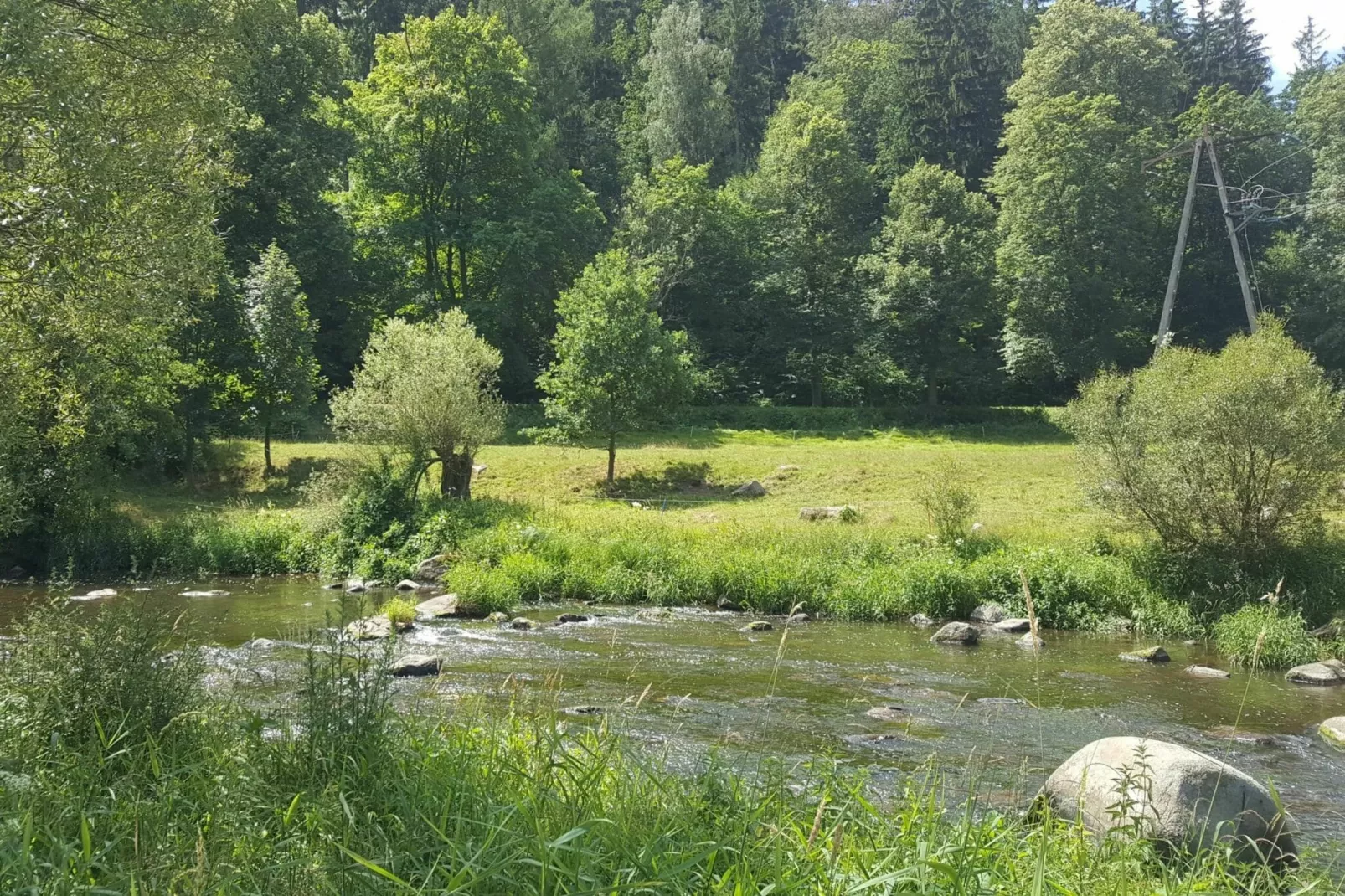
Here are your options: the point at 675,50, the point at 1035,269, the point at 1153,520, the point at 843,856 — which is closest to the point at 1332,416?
the point at 1153,520

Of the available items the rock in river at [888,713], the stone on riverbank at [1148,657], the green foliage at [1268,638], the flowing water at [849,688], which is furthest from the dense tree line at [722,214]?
the green foliage at [1268,638]

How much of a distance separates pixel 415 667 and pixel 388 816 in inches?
408

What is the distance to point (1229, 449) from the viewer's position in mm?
21859

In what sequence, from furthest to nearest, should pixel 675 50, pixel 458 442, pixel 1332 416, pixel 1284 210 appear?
pixel 675 50, pixel 1284 210, pixel 458 442, pixel 1332 416

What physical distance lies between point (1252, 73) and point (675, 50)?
46.7 meters

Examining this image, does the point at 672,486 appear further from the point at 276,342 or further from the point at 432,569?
the point at 276,342

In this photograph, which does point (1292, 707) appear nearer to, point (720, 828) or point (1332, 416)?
point (1332, 416)

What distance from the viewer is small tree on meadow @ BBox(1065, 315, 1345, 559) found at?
21531mm

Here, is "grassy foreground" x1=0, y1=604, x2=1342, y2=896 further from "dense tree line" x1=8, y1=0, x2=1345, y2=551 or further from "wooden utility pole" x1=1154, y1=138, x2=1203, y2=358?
"wooden utility pole" x1=1154, y1=138, x2=1203, y2=358

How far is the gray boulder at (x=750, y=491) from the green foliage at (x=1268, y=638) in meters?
18.2

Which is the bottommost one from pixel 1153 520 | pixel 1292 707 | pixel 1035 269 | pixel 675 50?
pixel 1292 707

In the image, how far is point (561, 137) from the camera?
2694 inches

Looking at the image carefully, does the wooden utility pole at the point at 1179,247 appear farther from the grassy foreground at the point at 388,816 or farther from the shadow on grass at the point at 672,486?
the grassy foreground at the point at 388,816

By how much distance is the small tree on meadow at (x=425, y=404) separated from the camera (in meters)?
29.7
